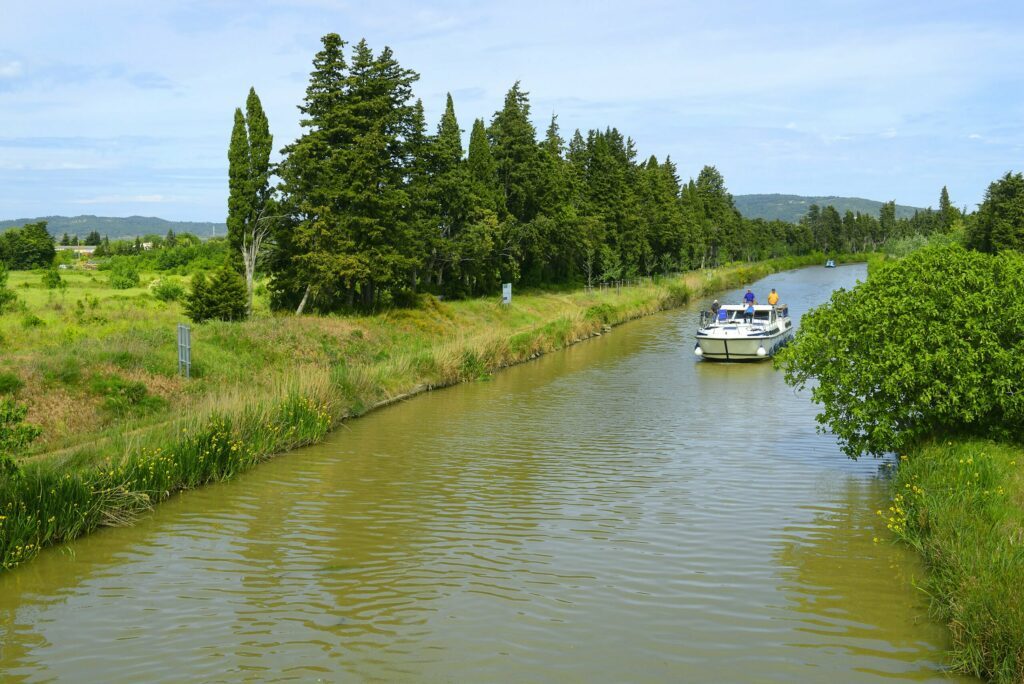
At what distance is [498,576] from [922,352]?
7.93 meters

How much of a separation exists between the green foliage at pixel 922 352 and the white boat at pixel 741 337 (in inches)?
763

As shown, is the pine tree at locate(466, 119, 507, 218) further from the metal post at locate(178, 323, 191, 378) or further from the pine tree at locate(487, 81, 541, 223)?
the metal post at locate(178, 323, 191, 378)

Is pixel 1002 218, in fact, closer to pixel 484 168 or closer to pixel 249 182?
pixel 484 168

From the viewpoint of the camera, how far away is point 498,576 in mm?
11742

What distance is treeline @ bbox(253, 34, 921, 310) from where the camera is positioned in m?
35.4

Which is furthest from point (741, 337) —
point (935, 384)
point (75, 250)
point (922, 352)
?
point (75, 250)

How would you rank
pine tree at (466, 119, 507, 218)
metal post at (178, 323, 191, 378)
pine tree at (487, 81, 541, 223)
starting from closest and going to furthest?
1. metal post at (178, 323, 191, 378)
2. pine tree at (466, 119, 507, 218)
3. pine tree at (487, 81, 541, 223)

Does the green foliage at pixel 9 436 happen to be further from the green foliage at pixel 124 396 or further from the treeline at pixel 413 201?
the treeline at pixel 413 201

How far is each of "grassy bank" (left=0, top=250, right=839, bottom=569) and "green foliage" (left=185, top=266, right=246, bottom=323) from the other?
102 cm

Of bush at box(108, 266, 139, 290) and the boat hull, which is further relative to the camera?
bush at box(108, 266, 139, 290)

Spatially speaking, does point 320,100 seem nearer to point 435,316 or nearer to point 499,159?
point 435,316

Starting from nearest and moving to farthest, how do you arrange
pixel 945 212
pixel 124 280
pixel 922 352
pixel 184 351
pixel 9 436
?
pixel 9 436
pixel 922 352
pixel 184 351
pixel 124 280
pixel 945 212

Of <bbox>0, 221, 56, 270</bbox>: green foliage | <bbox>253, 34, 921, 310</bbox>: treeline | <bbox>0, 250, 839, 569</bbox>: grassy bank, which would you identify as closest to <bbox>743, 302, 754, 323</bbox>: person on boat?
<bbox>0, 250, 839, 569</bbox>: grassy bank

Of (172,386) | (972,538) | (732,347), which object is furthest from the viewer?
(732,347)
